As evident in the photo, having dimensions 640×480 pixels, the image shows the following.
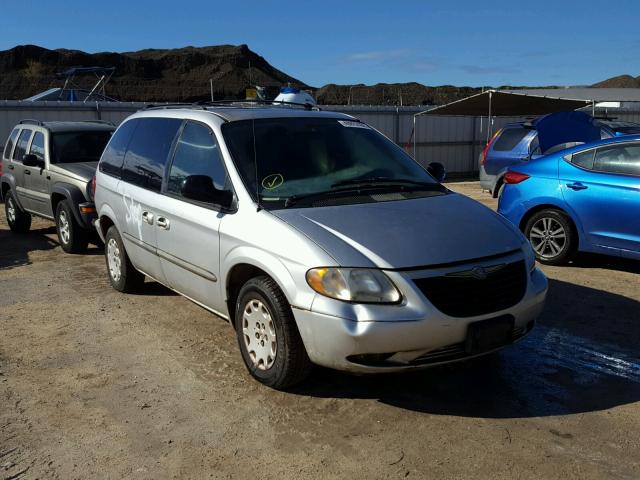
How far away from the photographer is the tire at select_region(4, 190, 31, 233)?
995 cm

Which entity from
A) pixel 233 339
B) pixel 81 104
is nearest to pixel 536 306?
pixel 233 339

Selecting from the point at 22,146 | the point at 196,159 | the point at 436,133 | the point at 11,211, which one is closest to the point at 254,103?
the point at 196,159

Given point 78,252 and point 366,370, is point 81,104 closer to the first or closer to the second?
point 78,252

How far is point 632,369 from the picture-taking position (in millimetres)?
4297

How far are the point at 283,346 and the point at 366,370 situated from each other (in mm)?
535

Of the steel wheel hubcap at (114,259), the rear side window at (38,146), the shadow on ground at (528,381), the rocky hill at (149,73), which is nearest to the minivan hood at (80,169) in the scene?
the rear side window at (38,146)

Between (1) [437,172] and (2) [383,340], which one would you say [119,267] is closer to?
(1) [437,172]

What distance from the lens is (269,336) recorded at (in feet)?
12.9

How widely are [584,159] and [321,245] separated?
14.8 ft

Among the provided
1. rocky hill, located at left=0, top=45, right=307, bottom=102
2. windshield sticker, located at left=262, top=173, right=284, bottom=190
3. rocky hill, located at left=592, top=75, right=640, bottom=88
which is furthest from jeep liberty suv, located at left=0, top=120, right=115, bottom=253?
rocky hill, located at left=592, top=75, right=640, bottom=88

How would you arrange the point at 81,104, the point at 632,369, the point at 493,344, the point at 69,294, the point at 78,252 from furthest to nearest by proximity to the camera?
the point at 81,104
the point at 78,252
the point at 69,294
the point at 632,369
the point at 493,344

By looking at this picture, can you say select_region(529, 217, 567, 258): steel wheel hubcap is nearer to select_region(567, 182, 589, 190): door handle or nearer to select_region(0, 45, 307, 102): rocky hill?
select_region(567, 182, 589, 190): door handle

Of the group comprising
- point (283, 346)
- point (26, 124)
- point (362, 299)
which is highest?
point (26, 124)

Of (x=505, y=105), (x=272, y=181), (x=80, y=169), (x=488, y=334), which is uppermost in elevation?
(x=505, y=105)
